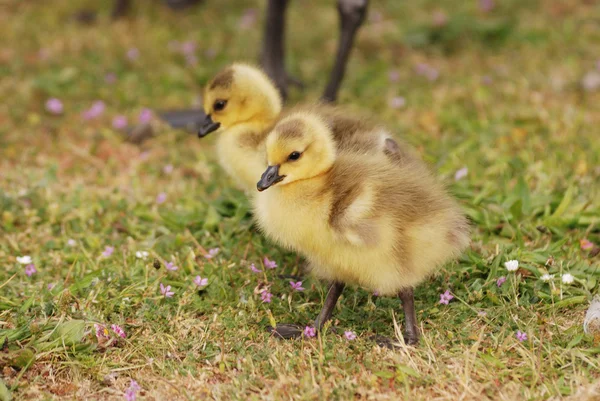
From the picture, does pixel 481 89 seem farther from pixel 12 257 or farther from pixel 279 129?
pixel 12 257

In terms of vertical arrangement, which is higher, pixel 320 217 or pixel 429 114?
pixel 320 217

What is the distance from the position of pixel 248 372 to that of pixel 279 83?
9.07 feet

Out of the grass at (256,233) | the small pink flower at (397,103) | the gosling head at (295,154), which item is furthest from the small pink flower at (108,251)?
the small pink flower at (397,103)

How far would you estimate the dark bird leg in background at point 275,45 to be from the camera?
188 inches

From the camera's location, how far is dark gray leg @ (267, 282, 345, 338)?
2711 mm

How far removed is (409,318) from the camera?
8.66ft

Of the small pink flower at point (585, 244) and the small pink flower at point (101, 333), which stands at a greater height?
the small pink flower at point (101, 333)

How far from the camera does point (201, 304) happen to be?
9.52 feet

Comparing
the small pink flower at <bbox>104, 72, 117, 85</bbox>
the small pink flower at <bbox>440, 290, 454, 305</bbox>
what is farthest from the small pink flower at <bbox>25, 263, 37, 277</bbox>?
the small pink flower at <bbox>104, 72, 117, 85</bbox>

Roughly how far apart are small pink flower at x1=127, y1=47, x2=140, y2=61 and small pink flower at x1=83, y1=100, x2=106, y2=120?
31.4 inches

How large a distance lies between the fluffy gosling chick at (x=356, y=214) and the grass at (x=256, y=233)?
0.29 m

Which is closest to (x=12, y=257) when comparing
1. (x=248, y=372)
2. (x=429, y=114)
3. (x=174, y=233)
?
(x=174, y=233)

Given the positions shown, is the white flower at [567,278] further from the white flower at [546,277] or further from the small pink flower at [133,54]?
the small pink flower at [133,54]

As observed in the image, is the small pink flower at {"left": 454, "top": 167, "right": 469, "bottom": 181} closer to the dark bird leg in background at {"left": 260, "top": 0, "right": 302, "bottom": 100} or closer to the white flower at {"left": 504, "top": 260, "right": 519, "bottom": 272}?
the white flower at {"left": 504, "top": 260, "right": 519, "bottom": 272}
